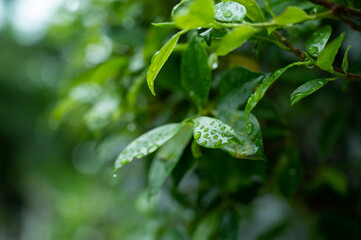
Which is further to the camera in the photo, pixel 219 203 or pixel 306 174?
pixel 306 174

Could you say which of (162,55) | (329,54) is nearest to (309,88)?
(329,54)

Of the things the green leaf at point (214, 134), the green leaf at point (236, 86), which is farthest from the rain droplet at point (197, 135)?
the green leaf at point (236, 86)

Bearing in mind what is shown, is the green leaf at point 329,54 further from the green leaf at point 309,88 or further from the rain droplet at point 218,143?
the rain droplet at point 218,143

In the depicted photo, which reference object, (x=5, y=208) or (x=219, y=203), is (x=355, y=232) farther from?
(x=5, y=208)

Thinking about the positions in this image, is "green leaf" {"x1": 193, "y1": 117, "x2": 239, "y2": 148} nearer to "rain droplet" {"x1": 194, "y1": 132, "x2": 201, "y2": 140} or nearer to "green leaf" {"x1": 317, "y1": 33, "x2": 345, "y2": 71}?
"rain droplet" {"x1": 194, "y1": 132, "x2": 201, "y2": 140}

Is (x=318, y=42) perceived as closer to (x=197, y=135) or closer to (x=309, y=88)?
(x=309, y=88)

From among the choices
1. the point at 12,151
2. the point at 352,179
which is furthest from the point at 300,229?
the point at 12,151

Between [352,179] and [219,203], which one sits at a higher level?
[219,203]
